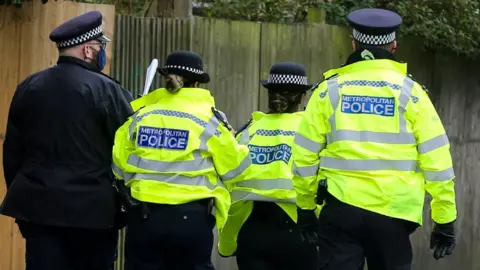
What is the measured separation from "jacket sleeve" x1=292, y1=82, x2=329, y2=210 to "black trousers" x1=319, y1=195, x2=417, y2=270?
18 cm

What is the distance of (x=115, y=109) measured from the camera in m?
5.29

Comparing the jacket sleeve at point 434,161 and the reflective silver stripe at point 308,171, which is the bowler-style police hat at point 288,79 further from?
the jacket sleeve at point 434,161

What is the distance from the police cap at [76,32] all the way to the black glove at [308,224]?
163 cm

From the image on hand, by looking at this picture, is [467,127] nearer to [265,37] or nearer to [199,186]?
[265,37]

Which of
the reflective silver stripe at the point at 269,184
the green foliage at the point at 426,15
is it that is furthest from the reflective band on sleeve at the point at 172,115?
the green foliage at the point at 426,15

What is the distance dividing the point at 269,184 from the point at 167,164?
3.33 ft

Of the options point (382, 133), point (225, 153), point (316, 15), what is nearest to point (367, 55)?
point (382, 133)

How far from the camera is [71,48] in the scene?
5301 mm

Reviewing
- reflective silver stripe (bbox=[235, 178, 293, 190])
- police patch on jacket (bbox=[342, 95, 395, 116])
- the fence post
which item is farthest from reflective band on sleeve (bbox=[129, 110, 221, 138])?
the fence post

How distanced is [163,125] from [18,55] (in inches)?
88.1

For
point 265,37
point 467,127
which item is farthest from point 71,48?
point 467,127

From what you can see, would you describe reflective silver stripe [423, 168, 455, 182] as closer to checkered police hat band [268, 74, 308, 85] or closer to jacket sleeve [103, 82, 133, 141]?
checkered police hat band [268, 74, 308, 85]

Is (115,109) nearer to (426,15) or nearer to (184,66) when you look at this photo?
(184,66)

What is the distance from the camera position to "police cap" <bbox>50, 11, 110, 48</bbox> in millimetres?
5250
